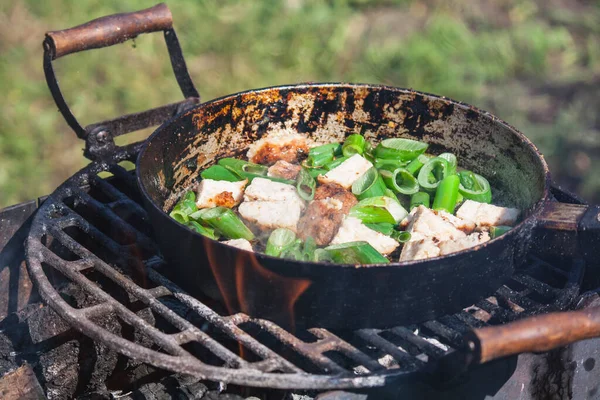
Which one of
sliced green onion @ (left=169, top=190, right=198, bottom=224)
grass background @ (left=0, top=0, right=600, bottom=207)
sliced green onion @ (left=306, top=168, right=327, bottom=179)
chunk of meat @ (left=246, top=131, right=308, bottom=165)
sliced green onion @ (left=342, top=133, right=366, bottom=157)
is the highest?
grass background @ (left=0, top=0, right=600, bottom=207)

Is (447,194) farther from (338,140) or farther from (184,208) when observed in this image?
(184,208)

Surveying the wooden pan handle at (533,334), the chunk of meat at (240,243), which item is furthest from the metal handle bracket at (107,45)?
the wooden pan handle at (533,334)

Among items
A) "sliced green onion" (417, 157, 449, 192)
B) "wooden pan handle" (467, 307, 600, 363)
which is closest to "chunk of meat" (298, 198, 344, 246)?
"sliced green onion" (417, 157, 449, 192)

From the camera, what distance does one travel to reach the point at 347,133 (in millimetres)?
3352

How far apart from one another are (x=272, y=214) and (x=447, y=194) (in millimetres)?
760

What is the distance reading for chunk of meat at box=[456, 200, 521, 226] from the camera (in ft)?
8.93

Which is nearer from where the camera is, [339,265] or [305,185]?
[339,265]

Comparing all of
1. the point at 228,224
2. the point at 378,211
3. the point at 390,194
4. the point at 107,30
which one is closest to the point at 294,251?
the point at 228,224

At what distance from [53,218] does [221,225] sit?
2.34 ft

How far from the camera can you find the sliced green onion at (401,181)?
2973 mm

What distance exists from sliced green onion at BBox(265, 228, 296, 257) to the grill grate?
296mm

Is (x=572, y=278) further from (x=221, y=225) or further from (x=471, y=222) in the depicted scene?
(x=221, y=225)

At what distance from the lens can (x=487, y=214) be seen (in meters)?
2.75

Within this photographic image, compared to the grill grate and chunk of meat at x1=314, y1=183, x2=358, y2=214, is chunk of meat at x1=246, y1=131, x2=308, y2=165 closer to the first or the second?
chunk of meat at x1=314, y1=183, x2=358, y2=214
